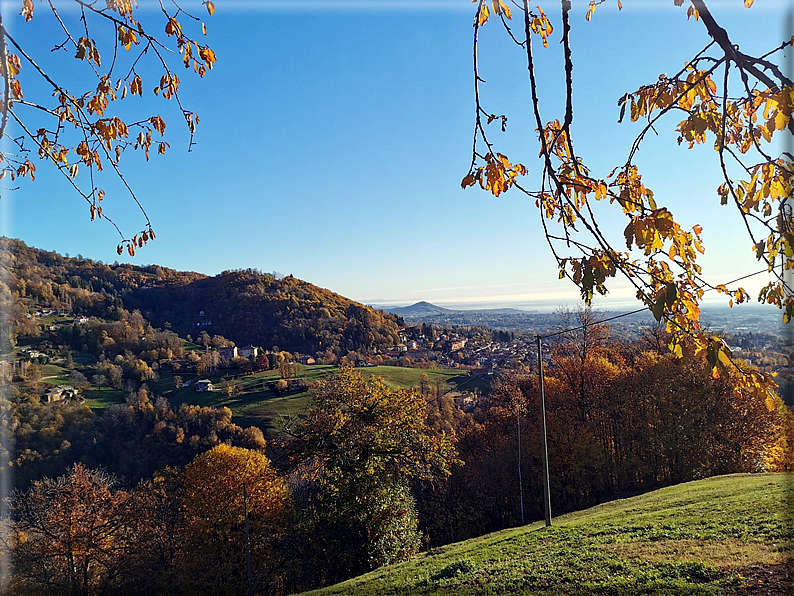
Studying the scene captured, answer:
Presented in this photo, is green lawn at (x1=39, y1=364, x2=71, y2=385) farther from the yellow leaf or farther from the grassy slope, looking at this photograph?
the yellow leaf

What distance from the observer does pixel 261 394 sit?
191ft

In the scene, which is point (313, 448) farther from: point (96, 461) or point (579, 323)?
point (96, 461)

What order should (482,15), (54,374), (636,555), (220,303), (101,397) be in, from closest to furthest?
(482,15)
(636,555)
(101,397)
(54,374)
(220,303)

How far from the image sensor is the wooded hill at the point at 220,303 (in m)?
82.8

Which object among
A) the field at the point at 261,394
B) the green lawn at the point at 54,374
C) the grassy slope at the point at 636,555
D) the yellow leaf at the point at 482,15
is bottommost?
the field at the point at 261,394

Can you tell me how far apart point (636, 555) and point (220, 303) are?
104 meters

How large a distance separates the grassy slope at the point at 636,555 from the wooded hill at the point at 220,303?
253 feet

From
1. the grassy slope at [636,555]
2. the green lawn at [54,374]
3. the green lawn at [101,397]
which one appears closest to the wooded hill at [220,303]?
the green lawn at [54,374]

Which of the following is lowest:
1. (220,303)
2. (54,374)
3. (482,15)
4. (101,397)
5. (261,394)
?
(261,394)

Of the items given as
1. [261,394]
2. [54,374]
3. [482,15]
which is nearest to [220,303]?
[54,374]

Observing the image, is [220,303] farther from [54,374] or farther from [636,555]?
[636,555]

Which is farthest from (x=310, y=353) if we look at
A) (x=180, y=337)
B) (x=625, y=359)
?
(x=625, y=359)

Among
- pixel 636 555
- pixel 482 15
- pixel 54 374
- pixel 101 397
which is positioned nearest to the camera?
pixel 482 15

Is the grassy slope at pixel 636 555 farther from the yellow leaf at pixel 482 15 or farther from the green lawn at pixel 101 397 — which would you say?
the green lawn at pixel 101 397
